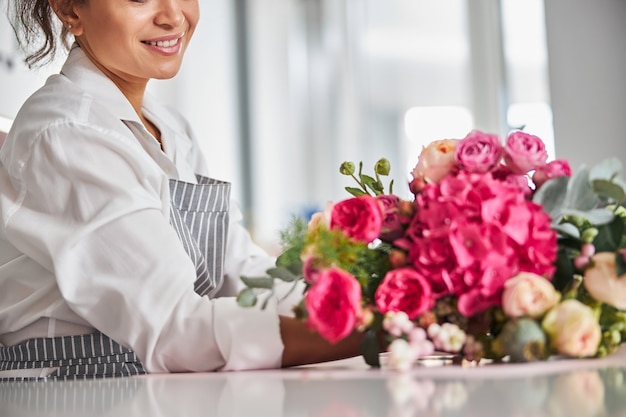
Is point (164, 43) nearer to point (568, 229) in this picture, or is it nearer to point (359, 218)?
point (359, 218)

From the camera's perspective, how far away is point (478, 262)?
877mm

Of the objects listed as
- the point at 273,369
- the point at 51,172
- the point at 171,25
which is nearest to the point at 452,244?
the point at 273,369

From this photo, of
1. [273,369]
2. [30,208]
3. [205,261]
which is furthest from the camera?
[205,261]

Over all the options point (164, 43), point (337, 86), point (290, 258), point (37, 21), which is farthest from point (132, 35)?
point (337, 86)

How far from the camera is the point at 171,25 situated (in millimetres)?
1482

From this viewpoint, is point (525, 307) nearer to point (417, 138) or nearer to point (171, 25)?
point (171, 25)

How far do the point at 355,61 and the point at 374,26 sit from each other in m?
0.21

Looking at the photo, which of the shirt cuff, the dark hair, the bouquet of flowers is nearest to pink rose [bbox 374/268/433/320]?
the bouquet of flowers

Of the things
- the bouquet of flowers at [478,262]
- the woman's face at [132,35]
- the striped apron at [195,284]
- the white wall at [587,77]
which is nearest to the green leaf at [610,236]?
the bouquet of flowers at [478,262]

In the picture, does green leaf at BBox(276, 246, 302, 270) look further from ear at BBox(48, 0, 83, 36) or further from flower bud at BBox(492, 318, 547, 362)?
ear at BBox(48, 0, 83, 36)

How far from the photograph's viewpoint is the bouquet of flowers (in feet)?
2.83

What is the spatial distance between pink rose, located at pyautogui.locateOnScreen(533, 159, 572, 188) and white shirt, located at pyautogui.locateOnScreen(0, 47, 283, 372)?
1.20 ft

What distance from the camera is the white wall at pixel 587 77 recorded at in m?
2.37

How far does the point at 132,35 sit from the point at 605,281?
0.88 meters
